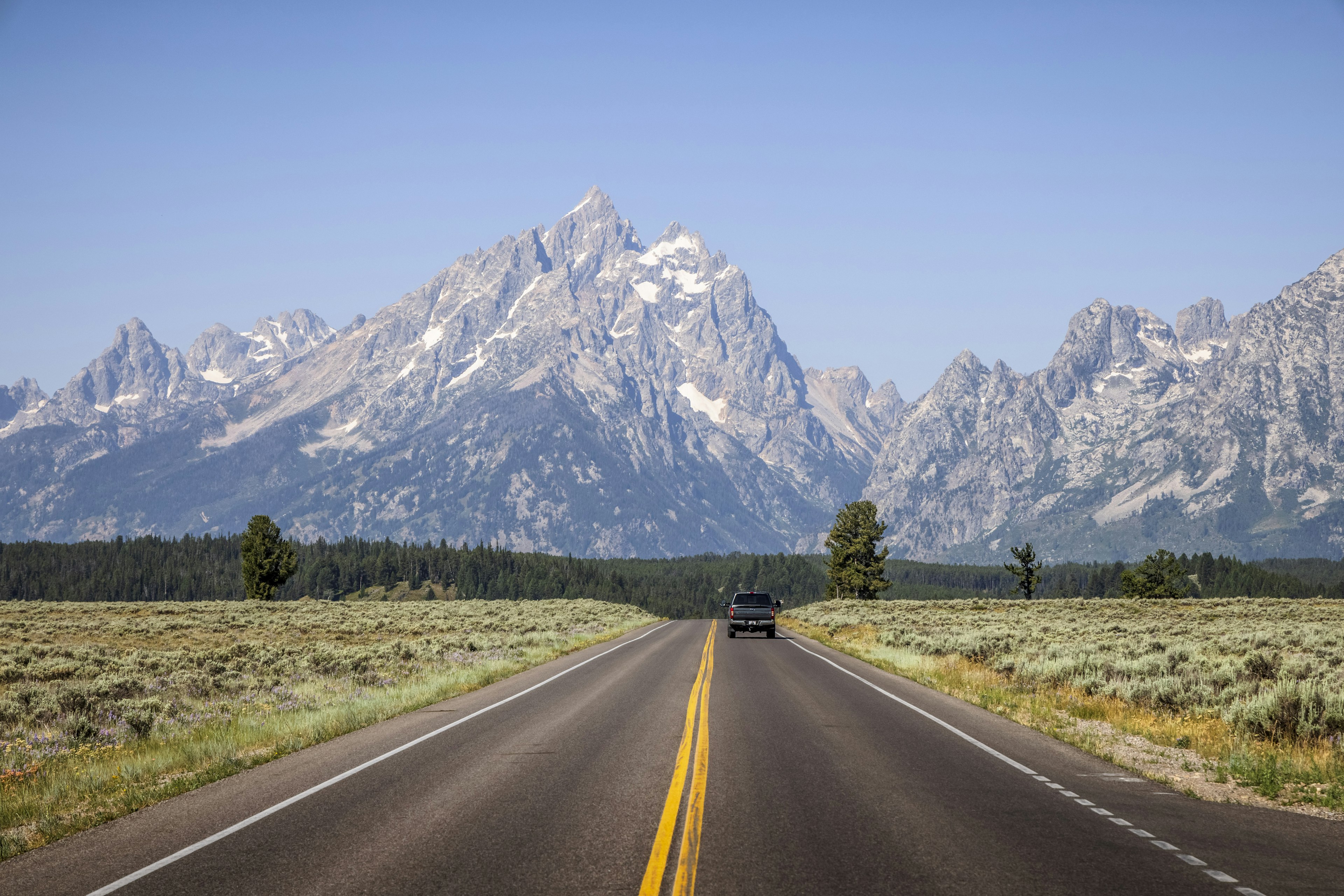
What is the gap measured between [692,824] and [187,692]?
18.4 m

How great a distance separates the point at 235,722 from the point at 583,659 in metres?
16.5

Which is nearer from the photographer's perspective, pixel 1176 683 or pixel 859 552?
pixel 1176 683

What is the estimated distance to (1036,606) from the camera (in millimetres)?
75062

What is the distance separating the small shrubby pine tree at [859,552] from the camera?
9112cm

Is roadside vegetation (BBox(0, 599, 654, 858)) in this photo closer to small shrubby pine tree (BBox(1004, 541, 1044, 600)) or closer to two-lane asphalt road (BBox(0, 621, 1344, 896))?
two-lane asphalt road (BBox(0, 621, 1344, 896))

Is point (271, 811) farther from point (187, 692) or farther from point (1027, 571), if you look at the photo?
point (1027, 571)

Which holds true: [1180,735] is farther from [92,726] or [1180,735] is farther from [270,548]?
[270,548]

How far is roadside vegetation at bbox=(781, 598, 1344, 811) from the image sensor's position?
12.7 m

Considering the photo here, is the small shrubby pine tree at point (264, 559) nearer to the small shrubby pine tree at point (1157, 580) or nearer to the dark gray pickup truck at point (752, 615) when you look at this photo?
A: the dark gray pickup truck at point (752, 615)

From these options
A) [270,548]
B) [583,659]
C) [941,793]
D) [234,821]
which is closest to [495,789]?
[234,821]

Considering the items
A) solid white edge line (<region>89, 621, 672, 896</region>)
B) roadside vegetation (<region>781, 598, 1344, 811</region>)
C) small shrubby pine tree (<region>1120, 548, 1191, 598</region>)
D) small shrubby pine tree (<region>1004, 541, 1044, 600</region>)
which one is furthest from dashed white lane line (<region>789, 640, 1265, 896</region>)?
small shrubby pine tree (<region>1120, 548, 1191, 598</region>)

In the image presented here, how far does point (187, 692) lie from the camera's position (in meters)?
22.6

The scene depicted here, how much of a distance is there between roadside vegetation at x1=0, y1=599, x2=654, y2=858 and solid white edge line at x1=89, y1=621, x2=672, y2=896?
5.71ft

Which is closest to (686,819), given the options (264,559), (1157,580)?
(264,559)
